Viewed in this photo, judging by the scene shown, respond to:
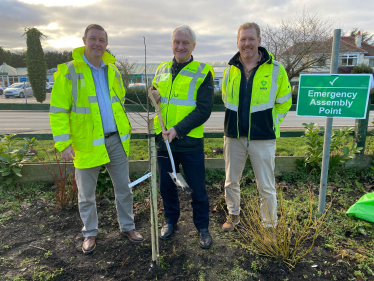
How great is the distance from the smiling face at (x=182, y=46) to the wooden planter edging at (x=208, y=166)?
211 centimetres

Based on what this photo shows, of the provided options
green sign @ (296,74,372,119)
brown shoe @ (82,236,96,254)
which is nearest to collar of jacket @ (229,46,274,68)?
green sign @ (296,74,372,119)

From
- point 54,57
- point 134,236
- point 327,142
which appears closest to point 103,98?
point 134,236

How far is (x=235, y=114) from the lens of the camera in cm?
278

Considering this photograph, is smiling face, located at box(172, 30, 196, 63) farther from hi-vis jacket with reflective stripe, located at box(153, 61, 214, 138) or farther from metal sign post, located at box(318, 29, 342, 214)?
metal sign post, located at box(318, 29, 342, 214)

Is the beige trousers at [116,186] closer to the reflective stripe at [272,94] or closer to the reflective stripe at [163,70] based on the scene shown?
the reflective stripe at [163,70]

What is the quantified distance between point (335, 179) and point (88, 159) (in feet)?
12.3

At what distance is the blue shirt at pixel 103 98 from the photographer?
2592 mm

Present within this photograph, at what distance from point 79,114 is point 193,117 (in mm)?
1115

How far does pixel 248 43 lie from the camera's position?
2545 mm

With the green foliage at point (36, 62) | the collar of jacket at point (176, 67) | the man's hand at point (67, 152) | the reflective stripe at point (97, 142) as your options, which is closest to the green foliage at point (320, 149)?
the collar of jacket at point (176, 67)

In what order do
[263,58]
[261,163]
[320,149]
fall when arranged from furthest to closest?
[320,149] → [261,163] → [263,58]

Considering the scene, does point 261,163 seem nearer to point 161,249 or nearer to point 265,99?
point 265,99

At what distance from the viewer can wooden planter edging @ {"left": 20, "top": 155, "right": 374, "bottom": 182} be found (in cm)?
409

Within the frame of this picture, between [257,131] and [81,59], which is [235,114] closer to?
[257,131]
